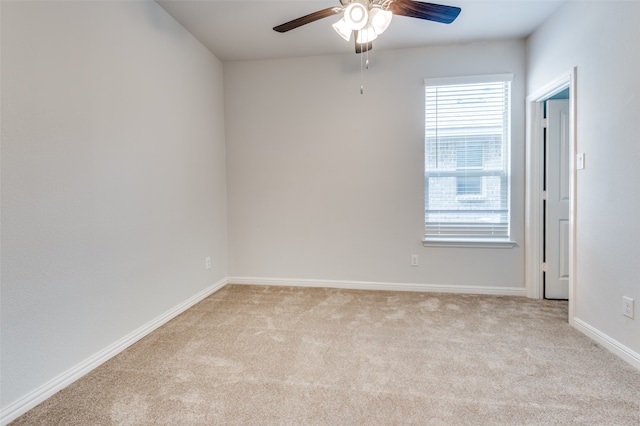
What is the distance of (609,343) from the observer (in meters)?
2.04

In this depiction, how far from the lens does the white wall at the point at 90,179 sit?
150 centimetres

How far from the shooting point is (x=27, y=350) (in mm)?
1545

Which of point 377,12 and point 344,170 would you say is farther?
point 344,170

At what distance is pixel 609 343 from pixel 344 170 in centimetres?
255

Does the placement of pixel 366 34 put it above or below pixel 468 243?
above

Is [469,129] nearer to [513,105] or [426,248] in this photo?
[513,105]

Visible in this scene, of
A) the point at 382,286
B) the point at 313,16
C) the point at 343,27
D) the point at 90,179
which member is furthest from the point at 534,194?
the point at 90,179

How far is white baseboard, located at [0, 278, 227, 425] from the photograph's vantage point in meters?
1.48

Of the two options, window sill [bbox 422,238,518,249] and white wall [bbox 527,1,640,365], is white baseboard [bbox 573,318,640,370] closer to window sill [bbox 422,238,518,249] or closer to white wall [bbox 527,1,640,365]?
white wall [bbox 527,1,640,365]

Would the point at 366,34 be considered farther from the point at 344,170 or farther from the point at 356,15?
the point at 344,170

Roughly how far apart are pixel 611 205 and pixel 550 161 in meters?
1.04

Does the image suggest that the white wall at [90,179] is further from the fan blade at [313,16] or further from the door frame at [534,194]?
the door frame at [534,194]

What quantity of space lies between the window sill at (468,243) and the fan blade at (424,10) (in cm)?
209

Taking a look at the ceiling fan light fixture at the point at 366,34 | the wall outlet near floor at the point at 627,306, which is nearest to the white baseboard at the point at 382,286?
the wall outlet near floor at the point at 627,306
